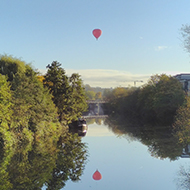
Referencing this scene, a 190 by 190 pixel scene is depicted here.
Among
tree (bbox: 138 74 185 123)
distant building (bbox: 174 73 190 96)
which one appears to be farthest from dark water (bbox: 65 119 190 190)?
distant building (bbox: 174 73 190 96)

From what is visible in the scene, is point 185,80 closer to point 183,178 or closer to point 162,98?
point 162,98

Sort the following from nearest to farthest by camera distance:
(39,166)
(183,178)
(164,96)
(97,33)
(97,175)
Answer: (183,178) → (97,175) → (39,166) → (97,33) → (164,96)

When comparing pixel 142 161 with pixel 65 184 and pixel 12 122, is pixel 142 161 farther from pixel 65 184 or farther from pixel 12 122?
pixel 12 122

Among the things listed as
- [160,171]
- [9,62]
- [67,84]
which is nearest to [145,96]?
[67,84]

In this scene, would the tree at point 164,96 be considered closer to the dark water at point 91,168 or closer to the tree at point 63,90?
the tree at point 63,90

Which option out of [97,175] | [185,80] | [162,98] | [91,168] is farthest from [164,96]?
[97,175]

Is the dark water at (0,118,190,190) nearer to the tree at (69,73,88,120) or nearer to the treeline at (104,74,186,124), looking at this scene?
the tree at (69,73,88,120)
